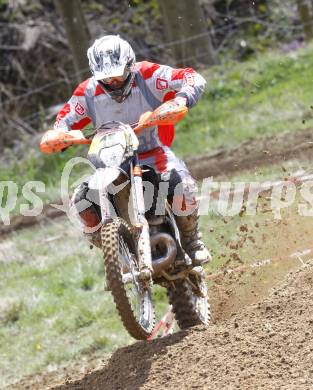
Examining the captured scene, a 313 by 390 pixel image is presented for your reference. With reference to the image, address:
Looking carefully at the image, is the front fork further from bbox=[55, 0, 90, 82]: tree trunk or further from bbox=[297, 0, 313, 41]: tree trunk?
bbox=[297, 0, 313, 41]: tree trunk

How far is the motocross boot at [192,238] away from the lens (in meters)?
6.87

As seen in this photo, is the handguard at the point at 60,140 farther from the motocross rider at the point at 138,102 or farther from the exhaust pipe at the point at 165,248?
the exhaust pipe at the point at 165,248

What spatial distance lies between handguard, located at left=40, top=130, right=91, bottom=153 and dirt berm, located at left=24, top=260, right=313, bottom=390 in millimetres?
1475

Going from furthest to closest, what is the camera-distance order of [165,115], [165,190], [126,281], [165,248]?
[165,190]
[165,248]
[165,115]
[126,281]

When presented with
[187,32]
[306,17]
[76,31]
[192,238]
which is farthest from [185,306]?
[306,17]

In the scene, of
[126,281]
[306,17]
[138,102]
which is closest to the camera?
[126,281]

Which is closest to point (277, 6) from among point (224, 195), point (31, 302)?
point (224, 195)

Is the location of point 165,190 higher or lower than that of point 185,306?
higher

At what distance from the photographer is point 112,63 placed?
6.35 meters

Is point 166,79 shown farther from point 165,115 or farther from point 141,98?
point 165,115

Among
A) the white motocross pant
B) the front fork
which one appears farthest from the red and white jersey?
the front fork

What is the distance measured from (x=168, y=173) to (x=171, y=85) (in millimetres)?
673

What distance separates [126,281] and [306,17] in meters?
14.2

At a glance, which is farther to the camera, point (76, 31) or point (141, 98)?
point (76, 31)
